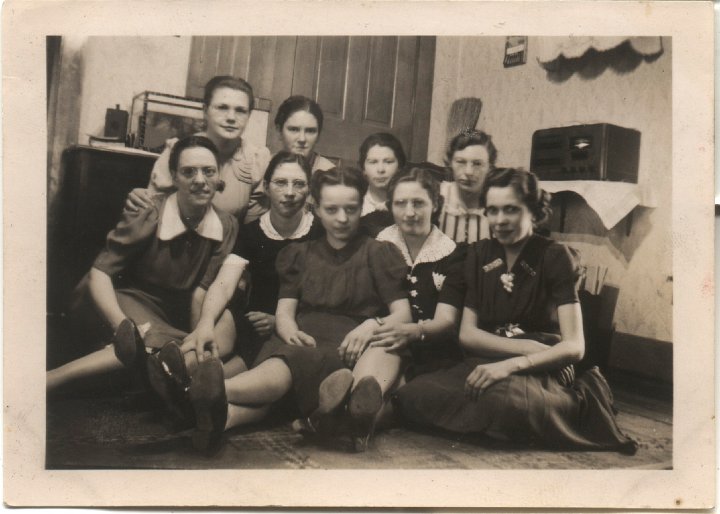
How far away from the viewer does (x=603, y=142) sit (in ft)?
5.20

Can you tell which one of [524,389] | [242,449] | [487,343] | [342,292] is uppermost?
[342,292]

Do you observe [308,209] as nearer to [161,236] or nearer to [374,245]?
[374,245]

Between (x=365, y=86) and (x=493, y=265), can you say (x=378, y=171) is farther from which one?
(x=493, y=265)

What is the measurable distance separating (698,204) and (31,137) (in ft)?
5.40

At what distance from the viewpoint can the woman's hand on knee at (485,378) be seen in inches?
60.9

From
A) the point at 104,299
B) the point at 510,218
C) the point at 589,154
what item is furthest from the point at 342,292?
the point at 589,154

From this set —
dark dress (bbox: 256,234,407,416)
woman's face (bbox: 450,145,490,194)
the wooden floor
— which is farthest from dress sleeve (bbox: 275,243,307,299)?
woman's face (bbox: 450,145,490,194)

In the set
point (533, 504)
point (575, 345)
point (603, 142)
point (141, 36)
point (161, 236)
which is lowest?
point (533, 504)

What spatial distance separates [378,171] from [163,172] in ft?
1.74

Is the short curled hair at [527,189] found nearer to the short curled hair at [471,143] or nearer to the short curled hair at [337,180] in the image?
the short curled hair at [471,143]

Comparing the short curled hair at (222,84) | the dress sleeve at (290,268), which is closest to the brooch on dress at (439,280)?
the dress sleeve at (290,268)

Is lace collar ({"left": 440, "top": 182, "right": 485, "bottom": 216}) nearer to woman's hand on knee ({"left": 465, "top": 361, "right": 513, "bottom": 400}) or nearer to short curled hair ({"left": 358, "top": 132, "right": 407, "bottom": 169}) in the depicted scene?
short curled hair ({"left": 358, "top": 132, "right": 407, "bottom": 169})

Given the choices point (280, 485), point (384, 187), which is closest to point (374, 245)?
point (384, 187)

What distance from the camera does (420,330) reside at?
158 centimetres
